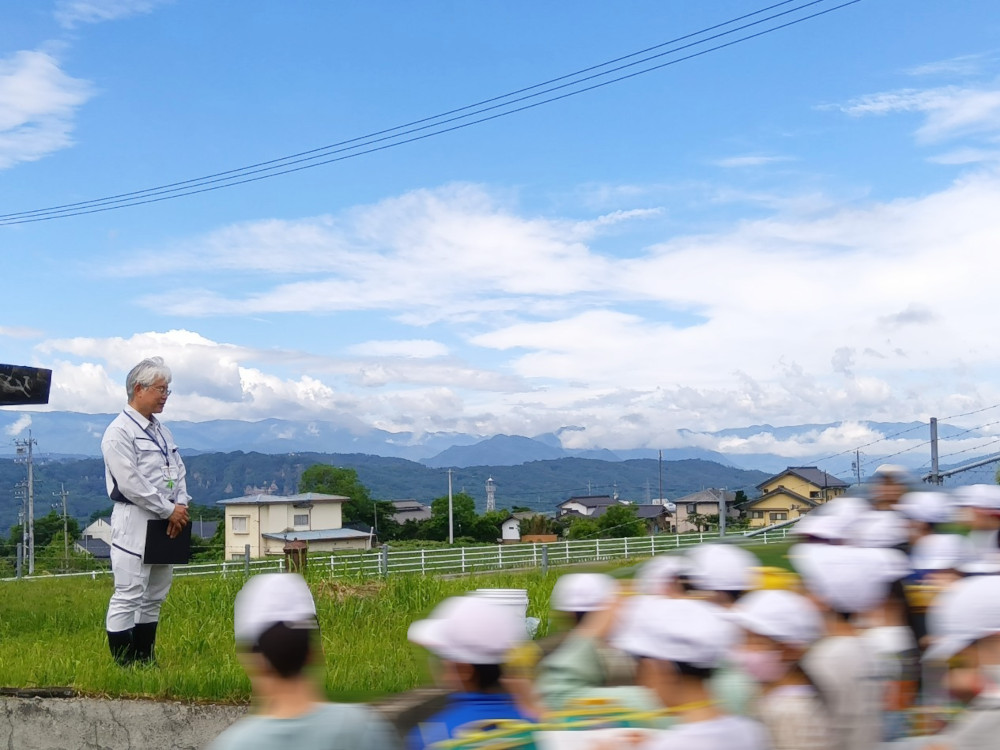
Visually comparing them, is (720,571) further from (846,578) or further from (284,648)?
(284,648)

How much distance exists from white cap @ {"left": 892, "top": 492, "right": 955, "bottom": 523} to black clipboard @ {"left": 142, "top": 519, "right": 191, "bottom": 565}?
14.6 feet

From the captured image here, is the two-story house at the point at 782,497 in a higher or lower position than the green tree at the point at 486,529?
higher

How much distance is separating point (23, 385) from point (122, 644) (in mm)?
2877

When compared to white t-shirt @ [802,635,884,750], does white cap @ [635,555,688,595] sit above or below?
above

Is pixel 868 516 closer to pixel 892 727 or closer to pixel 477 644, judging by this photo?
pixel 892 727

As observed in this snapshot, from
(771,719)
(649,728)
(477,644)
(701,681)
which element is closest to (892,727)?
(771,719)

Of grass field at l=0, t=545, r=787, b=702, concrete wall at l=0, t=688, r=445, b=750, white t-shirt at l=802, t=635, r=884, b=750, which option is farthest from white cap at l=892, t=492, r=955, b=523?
concrete wall at l=0, t=688, r=445, b=750

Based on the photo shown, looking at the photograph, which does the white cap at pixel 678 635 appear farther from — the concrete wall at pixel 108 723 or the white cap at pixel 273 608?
the concrete wall at pixel 108 723

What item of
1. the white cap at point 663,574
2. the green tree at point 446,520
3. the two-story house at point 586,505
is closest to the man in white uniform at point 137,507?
the white cap at point 663,574

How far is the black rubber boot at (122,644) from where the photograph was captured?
6.28 m

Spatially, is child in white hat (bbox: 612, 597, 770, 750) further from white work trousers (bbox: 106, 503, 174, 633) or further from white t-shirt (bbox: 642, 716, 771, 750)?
white work trousers (bbox: 106, 503, 174, 633)

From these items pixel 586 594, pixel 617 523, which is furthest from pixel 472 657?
pixel 617 523

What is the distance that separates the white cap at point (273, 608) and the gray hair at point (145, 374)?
392 cm

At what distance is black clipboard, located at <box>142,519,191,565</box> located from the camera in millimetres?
6320
